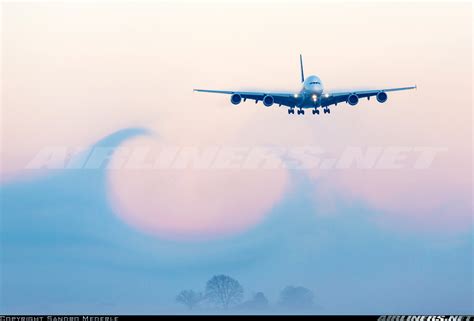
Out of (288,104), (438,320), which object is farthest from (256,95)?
(438,320)

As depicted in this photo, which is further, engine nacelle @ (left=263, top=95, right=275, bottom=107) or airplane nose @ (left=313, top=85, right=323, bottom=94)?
engine nacelle @ (left=263, top=95, right=275, bottom=107)

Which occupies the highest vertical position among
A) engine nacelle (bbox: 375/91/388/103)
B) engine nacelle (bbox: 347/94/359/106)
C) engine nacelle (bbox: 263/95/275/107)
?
engine nacelle (bbox: 263/95/275/107)

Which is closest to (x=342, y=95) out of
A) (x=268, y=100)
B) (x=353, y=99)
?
(x=353, y=99)

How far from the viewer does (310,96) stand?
91.4 meters

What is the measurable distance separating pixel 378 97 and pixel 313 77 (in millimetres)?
7871

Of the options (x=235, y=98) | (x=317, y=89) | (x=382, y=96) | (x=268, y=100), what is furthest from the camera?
(x=268, y=100)

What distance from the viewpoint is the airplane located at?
90.4 meters

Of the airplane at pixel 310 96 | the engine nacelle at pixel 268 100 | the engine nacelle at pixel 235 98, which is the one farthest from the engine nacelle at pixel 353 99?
the engine nacelle at pixel 235 98

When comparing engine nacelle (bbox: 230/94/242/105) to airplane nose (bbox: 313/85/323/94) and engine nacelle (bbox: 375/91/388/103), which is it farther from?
engine nacelle (bbox: 375/91/388/103)

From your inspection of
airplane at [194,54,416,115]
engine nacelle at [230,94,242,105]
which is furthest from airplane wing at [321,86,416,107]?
engine nacelle at [230,94,242,105]

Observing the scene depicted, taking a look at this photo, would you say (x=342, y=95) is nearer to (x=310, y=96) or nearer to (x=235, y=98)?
(x=310, y=96)

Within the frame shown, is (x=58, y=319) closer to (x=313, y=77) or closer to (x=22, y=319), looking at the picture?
(x=22, y=319)

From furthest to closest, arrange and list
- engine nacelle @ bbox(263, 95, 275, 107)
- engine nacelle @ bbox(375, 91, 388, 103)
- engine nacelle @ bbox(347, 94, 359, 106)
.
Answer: engine nacelle @ bbox(347, 94, 359, 106) → engine nacelle @ bbox(375, 91, 388, 103) → engine nacelle @ bbox(263, 95, 275, 107)

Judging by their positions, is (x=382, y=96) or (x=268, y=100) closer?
(x=382, y=96)
